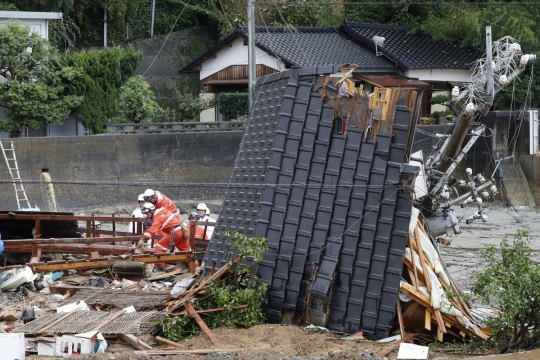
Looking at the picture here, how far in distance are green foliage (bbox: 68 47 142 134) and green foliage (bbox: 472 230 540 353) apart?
75.9 feet

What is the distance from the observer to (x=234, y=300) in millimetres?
12555

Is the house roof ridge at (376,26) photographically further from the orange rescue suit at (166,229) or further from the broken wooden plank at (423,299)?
the broken wooden plank at (423,299)

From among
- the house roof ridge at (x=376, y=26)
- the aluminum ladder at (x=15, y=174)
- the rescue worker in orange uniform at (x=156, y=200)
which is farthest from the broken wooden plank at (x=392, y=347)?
the house roof ridge at (x=376, y=26)

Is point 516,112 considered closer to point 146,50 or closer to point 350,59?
point 350,59

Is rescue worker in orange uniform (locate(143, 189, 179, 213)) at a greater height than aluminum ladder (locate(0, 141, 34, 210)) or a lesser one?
greater

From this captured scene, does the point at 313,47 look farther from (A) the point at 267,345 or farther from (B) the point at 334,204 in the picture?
(A) the point at 267,345

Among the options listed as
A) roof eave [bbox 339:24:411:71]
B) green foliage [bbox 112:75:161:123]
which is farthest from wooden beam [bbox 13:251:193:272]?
roof eave [bbox 339:24:411:71]

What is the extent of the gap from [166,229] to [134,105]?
681 inches

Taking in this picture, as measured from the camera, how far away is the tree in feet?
98.0

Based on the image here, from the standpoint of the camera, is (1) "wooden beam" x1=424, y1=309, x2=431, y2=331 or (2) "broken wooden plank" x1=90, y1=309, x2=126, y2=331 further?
(1) "wooden beam" x1=424, y1=309, x2=431, y2=331

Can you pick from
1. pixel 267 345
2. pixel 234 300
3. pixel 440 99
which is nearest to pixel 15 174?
pixel 234 300

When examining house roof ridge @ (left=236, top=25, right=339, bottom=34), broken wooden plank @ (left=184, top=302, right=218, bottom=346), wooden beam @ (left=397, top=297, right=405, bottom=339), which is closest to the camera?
broken wooden plank @ (left=184, top=302, right=218, bottom=346)

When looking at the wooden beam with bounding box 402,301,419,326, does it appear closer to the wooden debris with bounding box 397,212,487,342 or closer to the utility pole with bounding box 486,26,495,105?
the wooden debris with bounding box 397,212,487,342

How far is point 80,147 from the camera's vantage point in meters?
29.9
